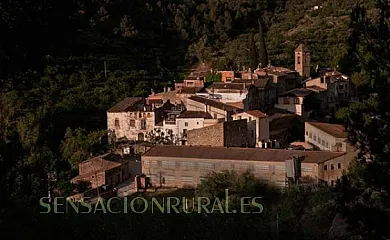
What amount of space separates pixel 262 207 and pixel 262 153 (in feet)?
11.9

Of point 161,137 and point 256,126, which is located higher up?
point 256,126

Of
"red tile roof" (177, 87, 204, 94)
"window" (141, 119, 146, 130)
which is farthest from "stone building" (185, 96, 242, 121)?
"window" (141, 119, 146, 130)

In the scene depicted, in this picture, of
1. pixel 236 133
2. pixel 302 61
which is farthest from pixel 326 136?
pixel 302 61

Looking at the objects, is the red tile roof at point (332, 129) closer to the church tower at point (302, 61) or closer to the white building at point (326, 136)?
the white building at point (326, 136)

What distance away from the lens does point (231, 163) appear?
18.5 m

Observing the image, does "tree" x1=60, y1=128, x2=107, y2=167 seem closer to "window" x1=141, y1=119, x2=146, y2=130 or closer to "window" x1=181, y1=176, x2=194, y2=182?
"window" x1=141, y1=119, x2=146, y2=130

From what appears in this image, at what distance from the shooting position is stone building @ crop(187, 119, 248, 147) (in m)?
21.0

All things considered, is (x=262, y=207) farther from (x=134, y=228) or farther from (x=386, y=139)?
(x=386, y=139)

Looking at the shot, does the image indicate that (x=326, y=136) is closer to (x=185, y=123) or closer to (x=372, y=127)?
(x=185, y=123)

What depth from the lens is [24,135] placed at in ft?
76.4

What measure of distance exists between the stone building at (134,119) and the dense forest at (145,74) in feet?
2.75

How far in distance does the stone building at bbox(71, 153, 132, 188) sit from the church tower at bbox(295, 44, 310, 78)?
11316 millimetres

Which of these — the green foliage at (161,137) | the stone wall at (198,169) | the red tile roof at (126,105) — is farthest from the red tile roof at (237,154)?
the red tile roof at (126,105)

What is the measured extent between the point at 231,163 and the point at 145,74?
14910mm
